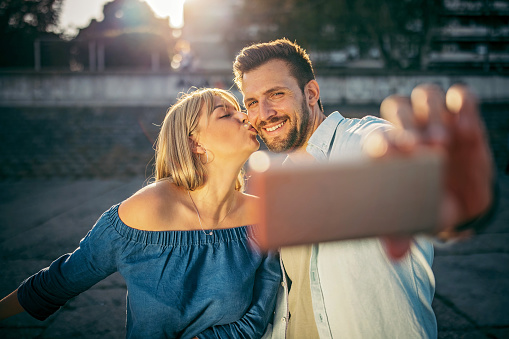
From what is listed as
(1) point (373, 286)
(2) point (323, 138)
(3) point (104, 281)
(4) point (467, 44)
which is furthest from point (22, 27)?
(4) point (467, 44)

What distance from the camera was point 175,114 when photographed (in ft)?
7.17

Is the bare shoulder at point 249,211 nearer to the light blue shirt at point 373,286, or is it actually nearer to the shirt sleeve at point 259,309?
the shirt sleeve at point 259,309

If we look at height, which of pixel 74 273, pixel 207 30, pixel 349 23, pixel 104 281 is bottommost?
pixel 104 281

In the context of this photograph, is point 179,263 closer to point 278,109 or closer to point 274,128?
point 274,128

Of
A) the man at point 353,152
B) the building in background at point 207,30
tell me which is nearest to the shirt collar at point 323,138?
the man at point 353,152

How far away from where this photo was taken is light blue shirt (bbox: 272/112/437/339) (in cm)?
149

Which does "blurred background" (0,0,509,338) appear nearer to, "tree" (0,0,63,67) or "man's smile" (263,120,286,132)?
"tree" (0,0,63,67)

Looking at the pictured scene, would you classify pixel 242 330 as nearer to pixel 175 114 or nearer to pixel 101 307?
pixel 175 114

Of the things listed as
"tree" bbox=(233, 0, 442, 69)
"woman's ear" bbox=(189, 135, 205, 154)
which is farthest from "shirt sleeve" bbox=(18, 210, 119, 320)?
"tree" bbox=(233, 0, 442, 69)

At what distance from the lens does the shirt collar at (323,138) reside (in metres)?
1.86

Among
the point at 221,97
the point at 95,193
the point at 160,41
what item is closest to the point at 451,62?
the point at 160,41

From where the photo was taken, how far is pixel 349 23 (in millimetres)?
19750

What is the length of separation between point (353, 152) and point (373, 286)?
1.88ft

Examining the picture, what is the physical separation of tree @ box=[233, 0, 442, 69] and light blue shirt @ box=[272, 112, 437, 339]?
65.2ft
